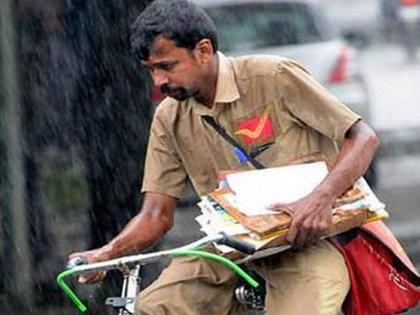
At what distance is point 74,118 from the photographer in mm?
8195

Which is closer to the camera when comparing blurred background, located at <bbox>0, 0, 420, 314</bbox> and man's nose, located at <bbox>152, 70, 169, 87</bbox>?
man's nose, located at <bbox>152, 70, 169, 87</bbox>

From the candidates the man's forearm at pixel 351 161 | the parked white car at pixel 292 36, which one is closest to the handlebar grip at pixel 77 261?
the man's forearm at pixel 351 161

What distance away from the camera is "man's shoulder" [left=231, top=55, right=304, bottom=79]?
4.86m

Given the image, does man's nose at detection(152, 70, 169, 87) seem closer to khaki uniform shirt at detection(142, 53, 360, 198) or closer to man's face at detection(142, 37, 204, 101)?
man's face at detection(142, 37, 204, 101)

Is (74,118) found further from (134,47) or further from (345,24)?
(134,47)

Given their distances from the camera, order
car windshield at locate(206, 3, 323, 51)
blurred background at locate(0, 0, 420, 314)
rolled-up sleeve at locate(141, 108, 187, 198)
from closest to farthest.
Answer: rolled-up sleeve at locate(141, 108, 187, 198) → blurred background at locate(0, 0, 420, 314) → car windshield at locate(206, 3, 323, 51)

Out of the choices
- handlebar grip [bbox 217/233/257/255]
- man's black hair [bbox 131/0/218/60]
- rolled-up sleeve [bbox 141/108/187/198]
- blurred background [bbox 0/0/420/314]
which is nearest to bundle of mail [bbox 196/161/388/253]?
handlebar grip [bbox 217/233/257/255]

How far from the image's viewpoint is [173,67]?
470 cm

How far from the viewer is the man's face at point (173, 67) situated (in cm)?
468

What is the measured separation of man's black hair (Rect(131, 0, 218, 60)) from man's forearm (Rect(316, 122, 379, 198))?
0.50 meters

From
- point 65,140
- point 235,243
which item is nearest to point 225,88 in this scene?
point 235,243

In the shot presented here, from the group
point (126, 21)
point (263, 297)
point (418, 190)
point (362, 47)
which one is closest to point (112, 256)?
point (263, 297)

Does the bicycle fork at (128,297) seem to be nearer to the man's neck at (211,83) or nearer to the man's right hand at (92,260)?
the man's right hand at (92,260)

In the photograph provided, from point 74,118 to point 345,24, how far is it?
230cm
